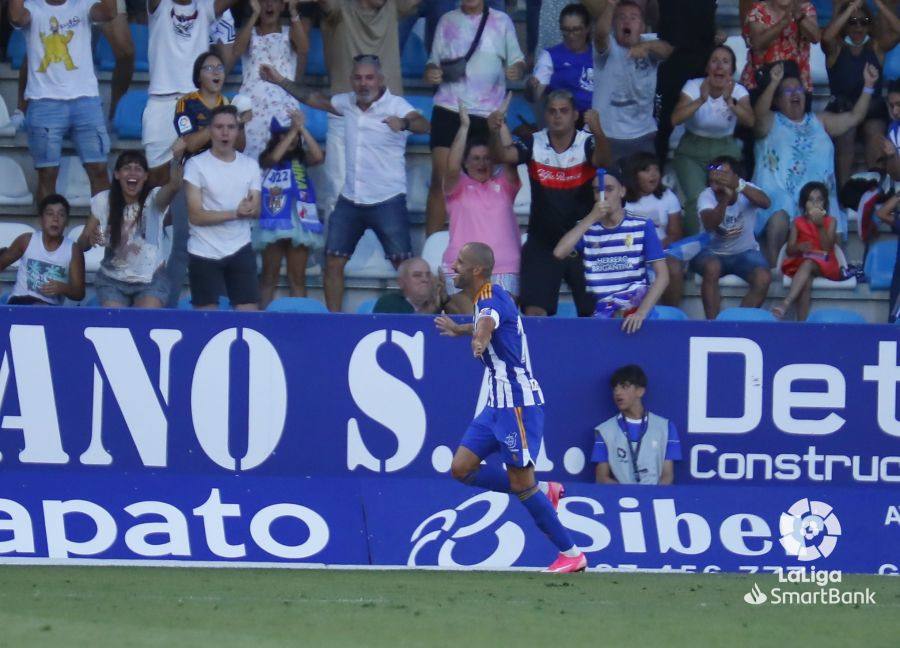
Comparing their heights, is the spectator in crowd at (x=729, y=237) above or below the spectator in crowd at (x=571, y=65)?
Result: below

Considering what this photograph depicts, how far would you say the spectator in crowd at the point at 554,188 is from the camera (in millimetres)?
10422

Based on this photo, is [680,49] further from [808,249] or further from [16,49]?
[16,49]

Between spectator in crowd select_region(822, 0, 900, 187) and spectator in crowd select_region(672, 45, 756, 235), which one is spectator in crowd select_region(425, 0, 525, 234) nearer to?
spectator in crowd select_region(672, 45, 756, 235)

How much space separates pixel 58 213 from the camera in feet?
34.3

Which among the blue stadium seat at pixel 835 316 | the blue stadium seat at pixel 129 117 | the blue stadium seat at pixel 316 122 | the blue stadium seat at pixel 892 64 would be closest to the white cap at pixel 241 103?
the blue stadium seat at pixel 316 122

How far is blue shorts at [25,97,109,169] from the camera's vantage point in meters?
11.4

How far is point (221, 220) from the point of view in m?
10.3

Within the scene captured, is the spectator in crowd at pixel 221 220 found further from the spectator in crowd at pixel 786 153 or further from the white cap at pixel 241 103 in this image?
the spectator in crowd at pixel 786 153

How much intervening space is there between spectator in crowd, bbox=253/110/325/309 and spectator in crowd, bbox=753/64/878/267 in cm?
327

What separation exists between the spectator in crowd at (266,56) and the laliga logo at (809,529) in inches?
181

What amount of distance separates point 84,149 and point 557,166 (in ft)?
11.4

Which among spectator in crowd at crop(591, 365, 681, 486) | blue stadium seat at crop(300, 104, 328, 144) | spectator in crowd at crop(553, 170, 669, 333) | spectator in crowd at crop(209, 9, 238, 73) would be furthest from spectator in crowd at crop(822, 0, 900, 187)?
spectator in crowd at crop(209, 9, 238, 73)

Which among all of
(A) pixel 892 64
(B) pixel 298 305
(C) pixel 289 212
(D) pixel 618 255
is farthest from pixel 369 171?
(A) pixel 892 64

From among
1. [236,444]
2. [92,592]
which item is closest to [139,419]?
[236,444]
